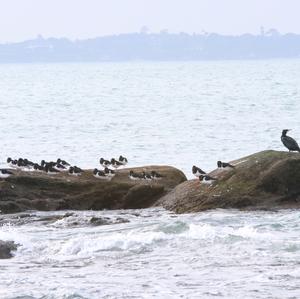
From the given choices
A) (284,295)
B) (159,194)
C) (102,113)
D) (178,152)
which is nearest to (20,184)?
(159,194)

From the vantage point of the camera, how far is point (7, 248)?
780 inches

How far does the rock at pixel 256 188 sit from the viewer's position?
23.7 metres

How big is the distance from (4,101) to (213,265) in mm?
93550

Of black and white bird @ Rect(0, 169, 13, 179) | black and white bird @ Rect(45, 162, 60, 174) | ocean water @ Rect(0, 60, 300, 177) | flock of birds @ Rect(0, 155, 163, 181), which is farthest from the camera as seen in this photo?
ocean water @ Rect(0, 60, 300, 177)

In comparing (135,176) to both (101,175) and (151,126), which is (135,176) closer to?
(101,175)

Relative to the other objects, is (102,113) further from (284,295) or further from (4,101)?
(284,295)

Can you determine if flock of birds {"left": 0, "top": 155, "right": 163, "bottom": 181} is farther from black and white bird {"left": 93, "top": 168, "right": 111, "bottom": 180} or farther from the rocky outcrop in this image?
the rocky outcrop

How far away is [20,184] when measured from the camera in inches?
1021

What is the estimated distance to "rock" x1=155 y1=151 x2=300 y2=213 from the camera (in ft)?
77.9

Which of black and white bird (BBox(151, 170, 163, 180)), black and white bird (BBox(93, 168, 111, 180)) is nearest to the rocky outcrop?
black and white bird (BBox(151, 170, 163, 180))

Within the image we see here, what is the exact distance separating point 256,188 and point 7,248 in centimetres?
692

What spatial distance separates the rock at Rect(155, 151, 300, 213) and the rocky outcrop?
161 centimetres

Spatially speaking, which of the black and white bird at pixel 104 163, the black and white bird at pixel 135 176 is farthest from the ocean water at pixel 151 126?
the black and white bird at pixel 135 176

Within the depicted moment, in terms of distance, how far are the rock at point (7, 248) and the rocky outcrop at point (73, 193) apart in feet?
16.7
